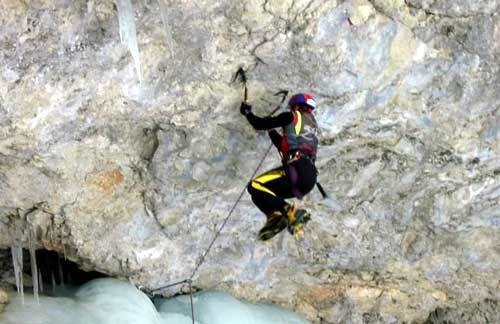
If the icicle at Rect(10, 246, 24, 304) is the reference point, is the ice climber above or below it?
above

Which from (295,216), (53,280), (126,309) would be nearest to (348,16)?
(295,216)

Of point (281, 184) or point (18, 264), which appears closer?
point (281, 184)

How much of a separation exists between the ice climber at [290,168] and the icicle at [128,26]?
0.91 m

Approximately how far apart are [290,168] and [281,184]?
0.15m

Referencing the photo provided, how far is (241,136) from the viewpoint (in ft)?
18.5

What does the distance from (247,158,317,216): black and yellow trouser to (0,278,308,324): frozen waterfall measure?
1.54 meters

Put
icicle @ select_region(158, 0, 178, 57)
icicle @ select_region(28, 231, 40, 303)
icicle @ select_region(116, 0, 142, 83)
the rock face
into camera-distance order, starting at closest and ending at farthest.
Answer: icicle @ select_region(116, 0, 142, 83), icicle @ select_region(158, 0, 178, 57), the rock face, icicle @ select_region(28, 231, 40, 303)

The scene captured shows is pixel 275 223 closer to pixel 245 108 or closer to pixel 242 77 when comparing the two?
pixel 245 108

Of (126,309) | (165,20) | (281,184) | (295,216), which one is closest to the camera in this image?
(165,20)

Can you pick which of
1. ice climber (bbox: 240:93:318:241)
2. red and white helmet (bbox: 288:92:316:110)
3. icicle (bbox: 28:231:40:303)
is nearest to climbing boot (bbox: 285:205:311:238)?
ice climber (bbox: 240:93:318:241)

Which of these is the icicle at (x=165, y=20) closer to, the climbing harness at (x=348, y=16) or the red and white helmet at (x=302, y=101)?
the red and white helmet at (x=302, y=101)

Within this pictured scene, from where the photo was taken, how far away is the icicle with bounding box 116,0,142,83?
14.7ft

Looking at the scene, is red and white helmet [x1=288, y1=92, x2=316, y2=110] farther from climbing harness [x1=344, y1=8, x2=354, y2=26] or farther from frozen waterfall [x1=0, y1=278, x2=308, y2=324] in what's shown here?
frozen waterfall [x1=0, y1=278, x2=308, y2=324]

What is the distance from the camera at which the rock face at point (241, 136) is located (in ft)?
15.5
